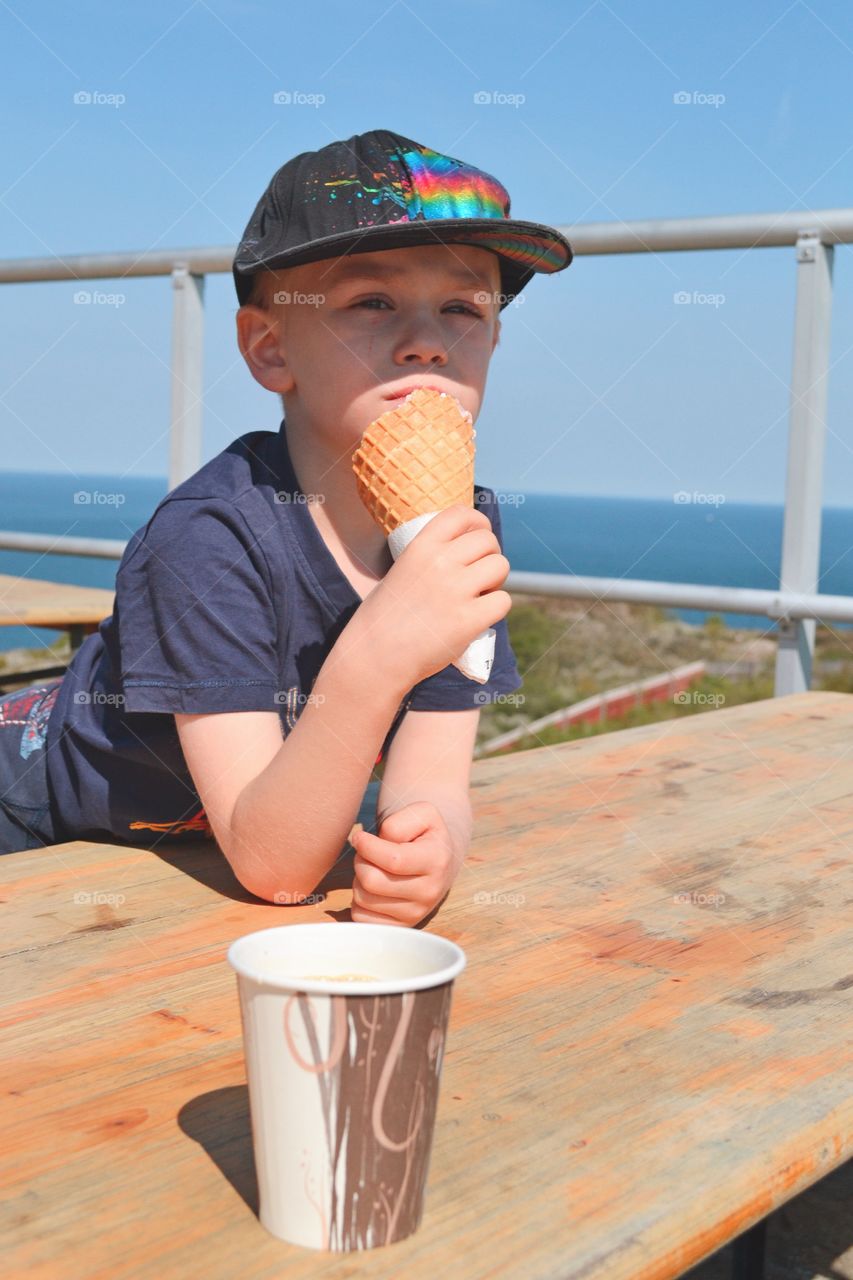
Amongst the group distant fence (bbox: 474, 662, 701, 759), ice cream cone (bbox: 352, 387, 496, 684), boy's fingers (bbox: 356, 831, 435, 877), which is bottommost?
distant fence (bbox: 474, 662, 701, 759)

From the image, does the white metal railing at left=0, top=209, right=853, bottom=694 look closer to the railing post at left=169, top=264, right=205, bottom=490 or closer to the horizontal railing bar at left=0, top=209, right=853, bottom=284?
the horizontal railing bar at left=0, top=209, right=853, bottom=284

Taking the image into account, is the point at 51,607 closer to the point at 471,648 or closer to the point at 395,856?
the point at 471,648

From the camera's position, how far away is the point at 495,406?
79.2 inches

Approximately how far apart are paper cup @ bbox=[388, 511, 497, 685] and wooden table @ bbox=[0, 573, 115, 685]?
1.45 meters

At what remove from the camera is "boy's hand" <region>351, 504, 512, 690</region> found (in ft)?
3.33

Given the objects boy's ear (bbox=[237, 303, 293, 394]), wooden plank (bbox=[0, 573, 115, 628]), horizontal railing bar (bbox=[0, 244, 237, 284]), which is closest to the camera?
boy's ear (bbox=[237, 303, 293, 394])

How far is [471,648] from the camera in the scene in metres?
1.12

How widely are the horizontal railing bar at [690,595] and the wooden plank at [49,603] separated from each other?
280 mm

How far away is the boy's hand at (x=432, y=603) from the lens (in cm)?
101

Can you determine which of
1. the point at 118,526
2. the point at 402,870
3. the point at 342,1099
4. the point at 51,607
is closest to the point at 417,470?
the point at 402,870

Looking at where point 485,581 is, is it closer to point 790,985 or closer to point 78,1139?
point 790,985

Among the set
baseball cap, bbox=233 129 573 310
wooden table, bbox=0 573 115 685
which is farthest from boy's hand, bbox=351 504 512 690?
wooden table, bbox=0 573 115 685

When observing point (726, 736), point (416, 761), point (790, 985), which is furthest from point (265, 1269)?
point (726, 736)

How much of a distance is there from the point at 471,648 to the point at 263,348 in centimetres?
46
